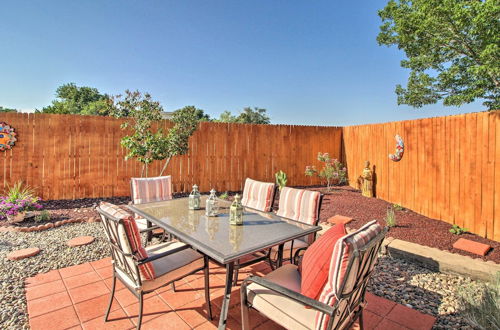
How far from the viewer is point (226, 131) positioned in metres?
6.88

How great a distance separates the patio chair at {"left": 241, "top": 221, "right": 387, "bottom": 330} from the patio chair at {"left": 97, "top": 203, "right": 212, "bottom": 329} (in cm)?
60

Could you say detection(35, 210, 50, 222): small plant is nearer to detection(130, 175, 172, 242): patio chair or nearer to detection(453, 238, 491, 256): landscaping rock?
detection(130, 175, 172, 242): patio chair

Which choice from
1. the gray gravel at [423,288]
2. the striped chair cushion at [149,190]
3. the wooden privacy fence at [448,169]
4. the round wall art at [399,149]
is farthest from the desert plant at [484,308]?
the round wall art at [399,149]

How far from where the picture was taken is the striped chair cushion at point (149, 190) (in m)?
3.29

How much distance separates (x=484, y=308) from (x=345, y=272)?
1.48m

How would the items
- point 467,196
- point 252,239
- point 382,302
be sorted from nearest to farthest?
1. point 252,239
2. point 382,302
3. point 467,196

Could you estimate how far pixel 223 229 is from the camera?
1.99 metres

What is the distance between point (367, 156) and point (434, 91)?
151 inches

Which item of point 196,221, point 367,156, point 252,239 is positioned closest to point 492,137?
point 367,156

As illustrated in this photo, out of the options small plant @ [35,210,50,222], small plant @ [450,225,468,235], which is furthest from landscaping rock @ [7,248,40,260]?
small plant @ [450,225,468,235]

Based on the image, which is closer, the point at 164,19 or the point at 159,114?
the point at 159,114

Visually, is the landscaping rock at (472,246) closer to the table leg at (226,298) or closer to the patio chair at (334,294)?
the patio chair at (334,294)

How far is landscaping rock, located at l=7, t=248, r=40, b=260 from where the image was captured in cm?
→ 282

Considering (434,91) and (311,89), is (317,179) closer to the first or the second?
(434,91)
